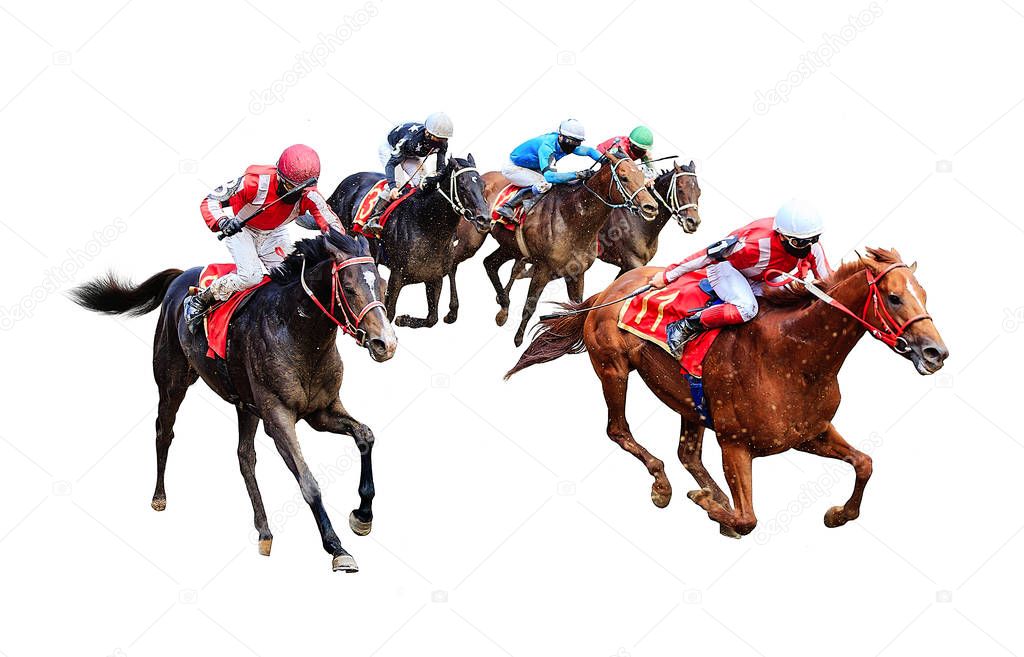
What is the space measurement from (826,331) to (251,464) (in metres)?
4.77

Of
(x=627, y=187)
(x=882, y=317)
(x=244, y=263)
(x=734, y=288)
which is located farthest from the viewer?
(x=627, y=187)

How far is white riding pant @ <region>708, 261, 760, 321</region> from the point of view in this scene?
11820mm

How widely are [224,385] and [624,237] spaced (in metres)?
5.30

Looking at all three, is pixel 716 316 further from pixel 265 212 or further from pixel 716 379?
pixel 265 212

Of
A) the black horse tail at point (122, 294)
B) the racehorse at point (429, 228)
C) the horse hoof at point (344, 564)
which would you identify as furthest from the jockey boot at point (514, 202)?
the horse hoof at point (344, 564)

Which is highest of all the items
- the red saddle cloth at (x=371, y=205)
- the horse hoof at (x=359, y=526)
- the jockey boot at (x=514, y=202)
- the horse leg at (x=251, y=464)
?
the horse hoof at (x=359, y=526)

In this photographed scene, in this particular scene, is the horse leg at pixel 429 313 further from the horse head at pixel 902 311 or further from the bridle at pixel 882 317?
the horse head at pixel 902 311

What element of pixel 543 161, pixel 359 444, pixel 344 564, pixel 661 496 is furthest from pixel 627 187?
pixel 344 564

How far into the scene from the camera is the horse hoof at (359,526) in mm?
12109

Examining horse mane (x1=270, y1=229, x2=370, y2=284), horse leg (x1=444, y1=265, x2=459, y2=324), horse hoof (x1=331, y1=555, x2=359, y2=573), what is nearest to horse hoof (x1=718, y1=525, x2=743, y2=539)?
horse hoof (x1=331, y1=555, x2=359, y2=573)

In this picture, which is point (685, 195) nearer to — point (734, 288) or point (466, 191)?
point (466, 191)

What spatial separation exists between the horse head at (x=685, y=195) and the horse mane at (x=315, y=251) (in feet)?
15.3

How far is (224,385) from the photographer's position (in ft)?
41.2

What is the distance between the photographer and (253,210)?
12.5 m
